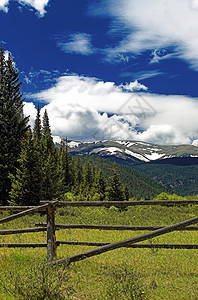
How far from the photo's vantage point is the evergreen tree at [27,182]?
89.5ft

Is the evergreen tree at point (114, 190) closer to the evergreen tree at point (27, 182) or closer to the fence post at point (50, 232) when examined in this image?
the evergreen tree at point (27, 182)

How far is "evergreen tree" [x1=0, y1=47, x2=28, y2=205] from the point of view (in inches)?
1217

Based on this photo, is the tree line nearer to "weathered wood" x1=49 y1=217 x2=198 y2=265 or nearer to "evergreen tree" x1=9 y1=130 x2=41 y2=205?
"evergreen tree" x1=9 y1=130 x2=41 y2=205

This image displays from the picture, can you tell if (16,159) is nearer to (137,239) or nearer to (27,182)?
(27,182)

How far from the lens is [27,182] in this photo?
27266 millimetres

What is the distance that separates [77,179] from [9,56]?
59.9 meters

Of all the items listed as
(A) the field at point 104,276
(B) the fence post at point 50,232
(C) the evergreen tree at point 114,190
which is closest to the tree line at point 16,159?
(C) the evergreen tree at point 114,190

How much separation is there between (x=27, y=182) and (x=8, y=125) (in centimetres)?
897

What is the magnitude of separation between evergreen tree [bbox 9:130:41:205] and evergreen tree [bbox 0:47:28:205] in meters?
3.43

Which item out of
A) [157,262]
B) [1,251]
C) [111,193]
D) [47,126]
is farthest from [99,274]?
[47,126]

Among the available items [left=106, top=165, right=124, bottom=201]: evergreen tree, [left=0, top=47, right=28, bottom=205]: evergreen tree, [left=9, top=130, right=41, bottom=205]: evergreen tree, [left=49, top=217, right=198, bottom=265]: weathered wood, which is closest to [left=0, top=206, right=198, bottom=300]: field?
[left=49, top=217, right=198, bottom=265]: weathered wood

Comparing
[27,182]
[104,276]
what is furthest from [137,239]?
[27,182]

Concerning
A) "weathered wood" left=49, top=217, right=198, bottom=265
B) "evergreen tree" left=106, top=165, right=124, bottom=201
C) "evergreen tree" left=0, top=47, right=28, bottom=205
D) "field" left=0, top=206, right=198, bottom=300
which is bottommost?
"evergreen tree" left=106, top=165, right=124, bottom=201

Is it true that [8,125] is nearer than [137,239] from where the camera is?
No
